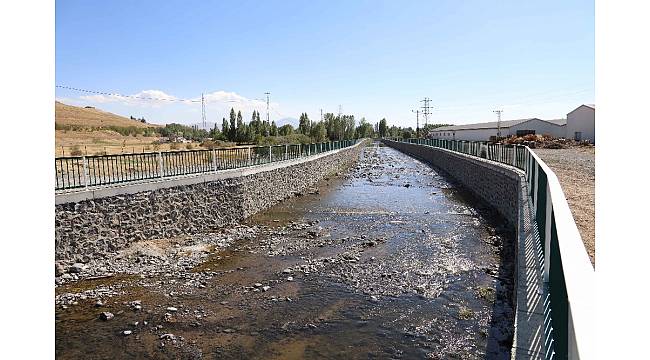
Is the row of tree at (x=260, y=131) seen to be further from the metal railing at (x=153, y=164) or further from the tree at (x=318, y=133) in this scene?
the metal railing at (x=153, y=164)

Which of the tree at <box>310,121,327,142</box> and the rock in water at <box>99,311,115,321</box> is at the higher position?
the tree at <box>310,121,327,142</box>

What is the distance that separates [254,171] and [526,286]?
14274 millimetres

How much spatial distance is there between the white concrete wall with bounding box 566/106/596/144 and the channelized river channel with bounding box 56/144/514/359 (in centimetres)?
3818

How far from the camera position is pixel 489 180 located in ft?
66.7

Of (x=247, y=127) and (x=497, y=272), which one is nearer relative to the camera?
(x=497, y=272)

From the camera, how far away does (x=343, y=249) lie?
12.8m

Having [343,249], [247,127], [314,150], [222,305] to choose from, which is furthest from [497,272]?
[247,127]

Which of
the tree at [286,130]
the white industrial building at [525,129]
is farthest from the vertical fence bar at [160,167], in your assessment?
the white industrial building at [525,129]

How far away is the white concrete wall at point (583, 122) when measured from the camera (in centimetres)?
4594

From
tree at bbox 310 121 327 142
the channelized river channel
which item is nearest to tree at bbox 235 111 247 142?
tree at bbox 310 121 327 142

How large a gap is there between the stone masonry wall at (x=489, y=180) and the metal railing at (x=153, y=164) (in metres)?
10.7

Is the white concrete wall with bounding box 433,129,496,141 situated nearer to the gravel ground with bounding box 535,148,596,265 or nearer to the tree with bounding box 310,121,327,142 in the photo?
the tree with bounding box 310,121,327,142

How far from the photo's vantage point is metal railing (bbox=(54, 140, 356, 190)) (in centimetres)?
1198
